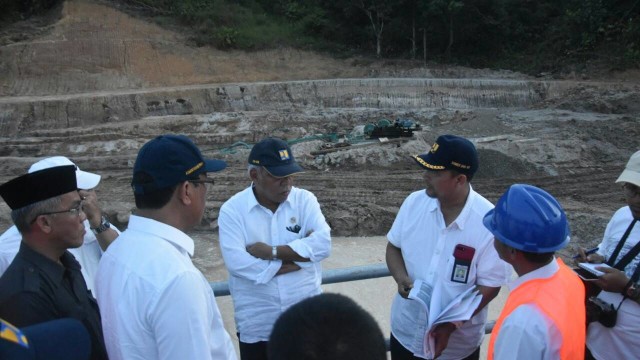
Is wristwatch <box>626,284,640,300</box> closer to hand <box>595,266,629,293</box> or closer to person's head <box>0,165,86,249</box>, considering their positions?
hand <box>595,266,629,293</box>

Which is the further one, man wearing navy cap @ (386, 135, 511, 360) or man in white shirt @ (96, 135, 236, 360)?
man wearing navy cap @ (386, 135, 511, 360)

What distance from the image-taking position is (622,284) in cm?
269

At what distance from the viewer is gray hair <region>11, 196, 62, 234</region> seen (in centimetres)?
221

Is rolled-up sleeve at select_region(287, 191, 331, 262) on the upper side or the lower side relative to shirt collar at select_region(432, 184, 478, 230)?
lower

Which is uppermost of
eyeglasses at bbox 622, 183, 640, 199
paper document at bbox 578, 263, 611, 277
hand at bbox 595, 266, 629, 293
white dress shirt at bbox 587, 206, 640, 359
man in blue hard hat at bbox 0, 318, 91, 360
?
man in blue hard hat at bbox 0, 318, 91, 360

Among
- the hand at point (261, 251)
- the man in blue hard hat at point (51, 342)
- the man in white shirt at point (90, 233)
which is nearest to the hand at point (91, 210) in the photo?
the man in white shirt at point (90, 233)

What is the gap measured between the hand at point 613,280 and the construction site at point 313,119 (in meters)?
3.54

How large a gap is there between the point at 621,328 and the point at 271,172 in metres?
2.29

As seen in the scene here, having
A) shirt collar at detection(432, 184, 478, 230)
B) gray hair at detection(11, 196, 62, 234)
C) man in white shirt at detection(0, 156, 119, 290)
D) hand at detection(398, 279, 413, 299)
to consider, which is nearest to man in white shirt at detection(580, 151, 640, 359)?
shirt collar at detection(432, 184, 478, 230)

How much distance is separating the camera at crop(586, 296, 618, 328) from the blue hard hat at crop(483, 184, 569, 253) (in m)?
0.99

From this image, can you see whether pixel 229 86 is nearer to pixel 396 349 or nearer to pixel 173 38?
pixel 173 38

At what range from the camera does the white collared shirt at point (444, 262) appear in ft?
9.39

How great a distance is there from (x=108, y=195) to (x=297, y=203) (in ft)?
30.9

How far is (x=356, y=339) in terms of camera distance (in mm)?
1368
